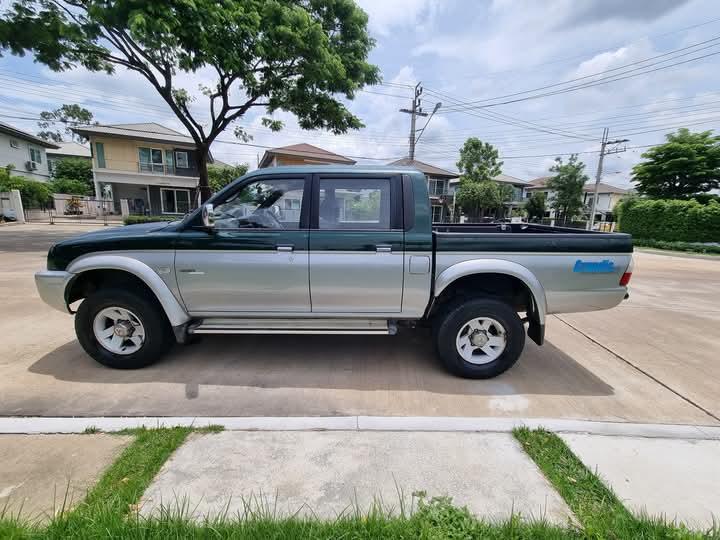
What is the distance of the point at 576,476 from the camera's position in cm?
212

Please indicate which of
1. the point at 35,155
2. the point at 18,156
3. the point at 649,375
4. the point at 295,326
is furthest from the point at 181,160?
the point at 649,375

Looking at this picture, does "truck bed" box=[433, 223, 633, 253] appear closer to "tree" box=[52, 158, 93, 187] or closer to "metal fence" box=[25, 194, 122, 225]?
"metal fence" box=[25, 194, 122, 225]

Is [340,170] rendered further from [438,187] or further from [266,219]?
[438,187]

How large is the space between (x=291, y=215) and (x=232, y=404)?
5.80 feet

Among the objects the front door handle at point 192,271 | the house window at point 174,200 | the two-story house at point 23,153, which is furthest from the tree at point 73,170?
the front door handle at point 192,271

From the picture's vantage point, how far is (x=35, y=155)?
31.6 metres

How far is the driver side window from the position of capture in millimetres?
3365

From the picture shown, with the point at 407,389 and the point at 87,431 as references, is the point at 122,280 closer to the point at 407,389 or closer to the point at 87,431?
the point at 87,431

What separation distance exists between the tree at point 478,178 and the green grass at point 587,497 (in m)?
30.1

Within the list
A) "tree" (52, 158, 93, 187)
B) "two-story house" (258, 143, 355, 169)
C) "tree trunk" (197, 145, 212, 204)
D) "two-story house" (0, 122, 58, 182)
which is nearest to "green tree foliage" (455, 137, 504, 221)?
"two-story house" (258, 143, 355, 169)

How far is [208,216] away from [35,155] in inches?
1618

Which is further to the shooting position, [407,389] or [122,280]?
[122,280]

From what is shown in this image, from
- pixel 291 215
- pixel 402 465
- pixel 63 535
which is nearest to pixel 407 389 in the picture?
A: pixel 402 465

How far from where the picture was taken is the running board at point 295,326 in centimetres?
332
